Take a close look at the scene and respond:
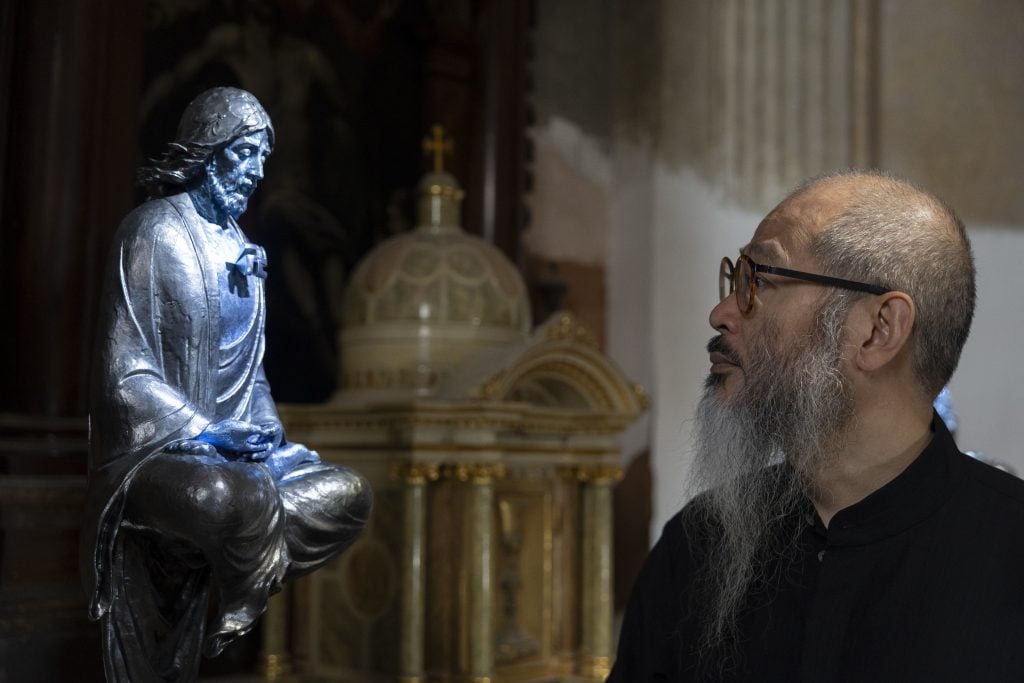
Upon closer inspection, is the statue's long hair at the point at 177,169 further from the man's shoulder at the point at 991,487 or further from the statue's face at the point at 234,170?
the man's shoulder at the point at 991,487

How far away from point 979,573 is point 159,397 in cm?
193

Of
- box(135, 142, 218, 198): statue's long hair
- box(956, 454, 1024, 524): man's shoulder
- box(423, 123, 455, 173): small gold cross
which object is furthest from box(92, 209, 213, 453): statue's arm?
box(423, 123, 455, 173): small gold cross

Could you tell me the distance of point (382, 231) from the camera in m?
7.18

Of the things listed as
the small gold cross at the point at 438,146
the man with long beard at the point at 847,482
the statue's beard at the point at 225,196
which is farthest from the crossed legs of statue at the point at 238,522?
the small gold cross at the point at 438,146

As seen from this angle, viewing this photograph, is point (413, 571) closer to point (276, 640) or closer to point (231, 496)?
point (276, 640)

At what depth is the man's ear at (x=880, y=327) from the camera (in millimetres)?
2051

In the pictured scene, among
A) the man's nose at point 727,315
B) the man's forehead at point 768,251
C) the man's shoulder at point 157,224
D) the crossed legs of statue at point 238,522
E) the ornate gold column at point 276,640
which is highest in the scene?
the man's shoulder at point 157,224

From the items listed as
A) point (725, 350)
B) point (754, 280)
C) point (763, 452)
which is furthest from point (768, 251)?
point (763, 452)

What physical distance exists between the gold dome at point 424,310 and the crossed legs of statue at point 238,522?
2.37m

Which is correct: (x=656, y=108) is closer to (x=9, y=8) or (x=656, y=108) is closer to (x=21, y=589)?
(x=9, y=8)

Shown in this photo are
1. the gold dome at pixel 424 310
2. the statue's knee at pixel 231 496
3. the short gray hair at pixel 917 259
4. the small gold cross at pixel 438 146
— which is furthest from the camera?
the small gold cross at pixel 438 146

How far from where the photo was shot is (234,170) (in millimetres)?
3287

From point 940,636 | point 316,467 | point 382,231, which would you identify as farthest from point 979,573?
point 382,231

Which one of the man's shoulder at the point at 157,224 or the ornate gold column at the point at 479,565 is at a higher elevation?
the man's shoulder at the point at 157,224
